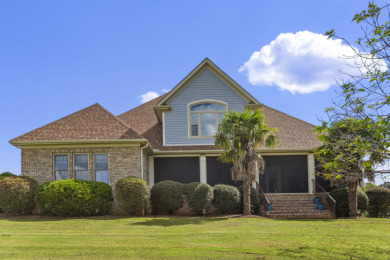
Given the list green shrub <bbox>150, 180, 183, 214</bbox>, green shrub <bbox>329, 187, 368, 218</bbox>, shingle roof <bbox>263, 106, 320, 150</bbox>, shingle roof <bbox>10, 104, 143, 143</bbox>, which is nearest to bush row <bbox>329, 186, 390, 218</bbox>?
green shrub <bbox>329, 187, 368, 218</bbox>

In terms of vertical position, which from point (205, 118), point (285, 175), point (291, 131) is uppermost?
point (205, 118)

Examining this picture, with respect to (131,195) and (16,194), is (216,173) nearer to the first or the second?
(131,195)

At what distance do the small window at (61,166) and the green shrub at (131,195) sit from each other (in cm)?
326

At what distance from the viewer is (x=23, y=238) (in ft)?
38.0

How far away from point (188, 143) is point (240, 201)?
466 centimetres

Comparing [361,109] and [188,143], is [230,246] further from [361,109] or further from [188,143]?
[188,143]

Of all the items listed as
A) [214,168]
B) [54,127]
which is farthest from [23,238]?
[214,168]

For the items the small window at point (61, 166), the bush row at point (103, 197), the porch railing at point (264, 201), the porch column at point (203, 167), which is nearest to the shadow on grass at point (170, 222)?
the bush row at point (103, 197)

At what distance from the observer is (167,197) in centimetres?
1838

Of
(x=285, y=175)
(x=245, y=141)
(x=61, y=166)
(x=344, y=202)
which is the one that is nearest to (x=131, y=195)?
(x=61, y=166)

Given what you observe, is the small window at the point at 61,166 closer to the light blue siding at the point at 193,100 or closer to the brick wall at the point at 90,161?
the brick wall at the point at 90,161

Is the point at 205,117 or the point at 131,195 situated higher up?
the point at 205,117

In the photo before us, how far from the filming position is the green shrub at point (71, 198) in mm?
16844

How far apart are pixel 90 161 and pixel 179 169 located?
528cm
